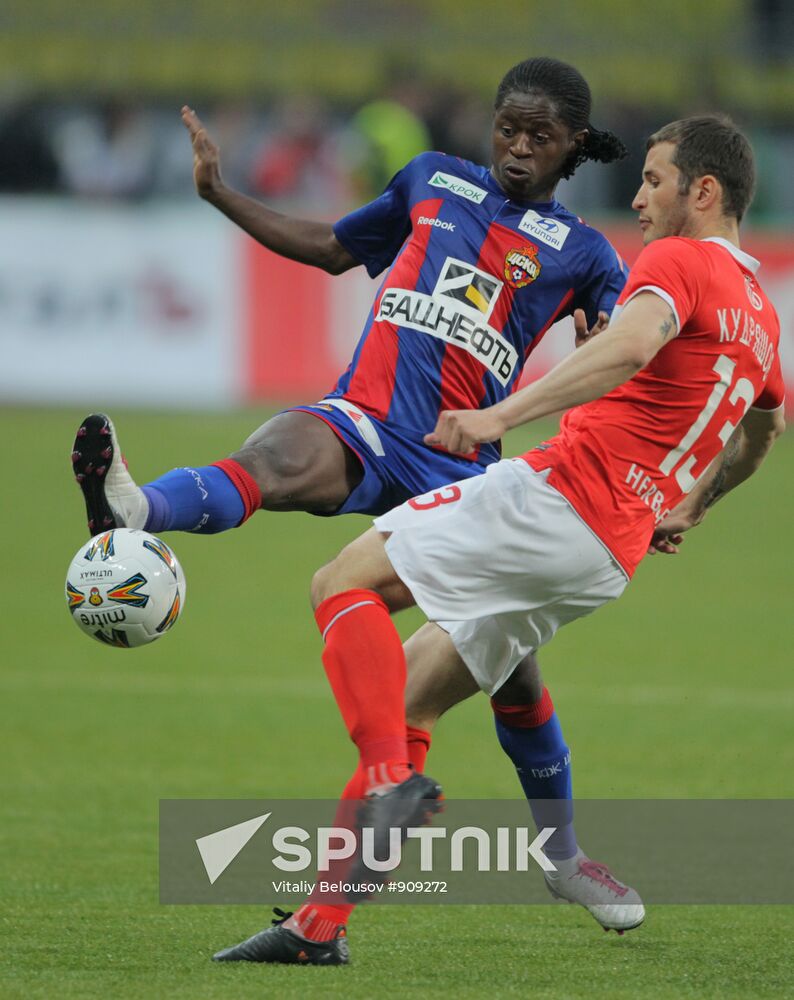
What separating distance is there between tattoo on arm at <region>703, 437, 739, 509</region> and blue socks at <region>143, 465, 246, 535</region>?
1.37 metres

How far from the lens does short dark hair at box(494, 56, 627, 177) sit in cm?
551

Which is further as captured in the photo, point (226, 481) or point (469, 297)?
point (469, 297)

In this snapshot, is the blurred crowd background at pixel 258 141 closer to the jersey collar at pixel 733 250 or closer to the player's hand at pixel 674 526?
the player's hand at pixel 674 526

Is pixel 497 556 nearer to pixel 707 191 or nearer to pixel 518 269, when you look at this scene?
pixel 707 191

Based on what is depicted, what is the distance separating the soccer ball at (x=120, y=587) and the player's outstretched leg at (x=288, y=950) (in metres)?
0.90

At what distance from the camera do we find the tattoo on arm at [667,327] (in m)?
4.23

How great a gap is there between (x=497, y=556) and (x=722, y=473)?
1.07 metres

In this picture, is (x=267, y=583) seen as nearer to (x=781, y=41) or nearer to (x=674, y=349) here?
(x=674, y=349)

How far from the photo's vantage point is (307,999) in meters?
4.08

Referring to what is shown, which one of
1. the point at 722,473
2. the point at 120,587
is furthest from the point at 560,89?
the point at 120,587

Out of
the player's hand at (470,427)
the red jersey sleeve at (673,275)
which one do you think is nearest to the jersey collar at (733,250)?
the red jersey sleeve at (673,275)

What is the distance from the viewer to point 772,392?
15.8 feet

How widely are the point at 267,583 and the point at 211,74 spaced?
34.7 feet

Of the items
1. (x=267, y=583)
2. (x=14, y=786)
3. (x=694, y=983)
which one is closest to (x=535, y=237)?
(x=694, y=983)
